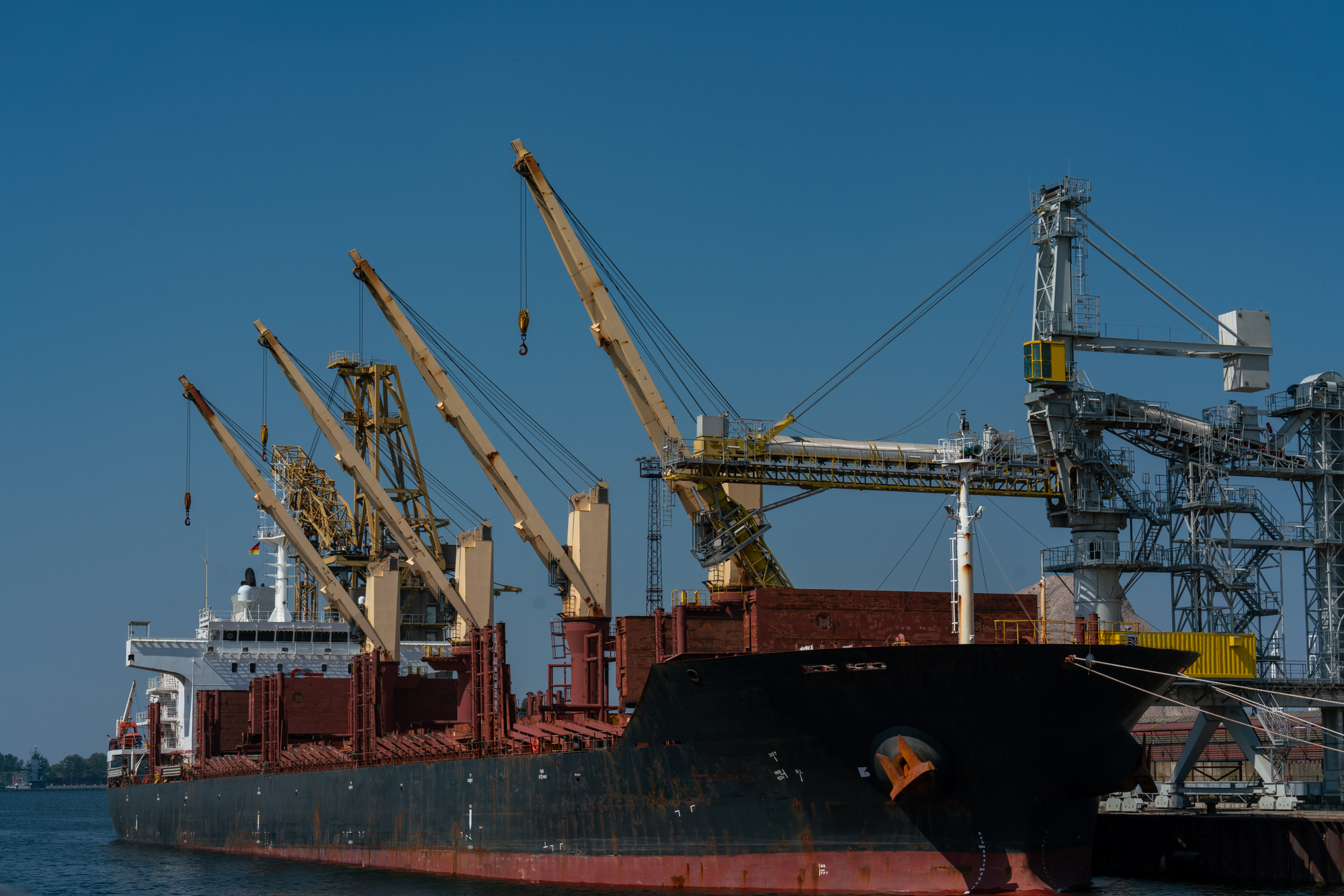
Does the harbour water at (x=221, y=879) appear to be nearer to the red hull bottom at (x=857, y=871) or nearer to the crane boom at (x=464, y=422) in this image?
the red hull bottom at (x=857, y=871)

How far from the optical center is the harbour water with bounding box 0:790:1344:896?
29.9m

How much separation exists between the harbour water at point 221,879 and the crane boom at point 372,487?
10.9 m

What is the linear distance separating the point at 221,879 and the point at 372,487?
15.5 m

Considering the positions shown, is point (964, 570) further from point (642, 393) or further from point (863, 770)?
point (642, 393)

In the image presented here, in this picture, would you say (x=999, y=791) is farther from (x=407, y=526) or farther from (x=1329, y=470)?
(x=407, y=526)

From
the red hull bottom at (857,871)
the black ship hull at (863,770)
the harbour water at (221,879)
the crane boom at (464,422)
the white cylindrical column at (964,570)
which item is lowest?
the harbour water at (221,879)

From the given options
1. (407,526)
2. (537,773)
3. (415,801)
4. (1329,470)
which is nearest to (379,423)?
(407,526)

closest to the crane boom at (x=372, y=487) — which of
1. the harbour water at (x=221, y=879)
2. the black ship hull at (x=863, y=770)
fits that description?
the harbour water at (x=221, y=879)

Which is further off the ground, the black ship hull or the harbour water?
the black ship hull

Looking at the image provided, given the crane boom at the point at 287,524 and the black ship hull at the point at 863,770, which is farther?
the crane boom at the point at 287,524

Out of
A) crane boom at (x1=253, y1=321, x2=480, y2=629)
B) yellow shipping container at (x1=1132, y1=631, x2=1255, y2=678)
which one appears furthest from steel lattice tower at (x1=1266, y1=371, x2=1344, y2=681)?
crane boom at (x1=253, y1=321, x2=480, y2=629)

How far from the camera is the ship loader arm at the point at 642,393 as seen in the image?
128 feet

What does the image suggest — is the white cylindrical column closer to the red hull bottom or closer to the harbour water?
the red hull bottom

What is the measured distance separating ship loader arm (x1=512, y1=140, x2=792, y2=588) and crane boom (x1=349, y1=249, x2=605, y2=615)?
6033mm
